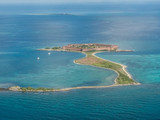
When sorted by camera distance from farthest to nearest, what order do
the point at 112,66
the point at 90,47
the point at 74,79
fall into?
the point at 90,47 → the point at 112,66 → the point at 74,79

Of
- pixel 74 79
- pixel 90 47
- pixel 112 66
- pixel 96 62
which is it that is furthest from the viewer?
pixel 90 47

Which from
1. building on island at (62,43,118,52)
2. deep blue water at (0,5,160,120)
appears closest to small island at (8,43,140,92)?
building on island at (62,43,118,52)

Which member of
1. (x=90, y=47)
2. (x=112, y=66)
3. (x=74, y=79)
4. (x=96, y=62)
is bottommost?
(x=74, y=79)

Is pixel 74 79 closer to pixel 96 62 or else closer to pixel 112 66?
pixel 112 66

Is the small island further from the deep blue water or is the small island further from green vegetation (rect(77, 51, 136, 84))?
the deep blue water

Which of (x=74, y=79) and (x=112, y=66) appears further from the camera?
(x=112, y=66)

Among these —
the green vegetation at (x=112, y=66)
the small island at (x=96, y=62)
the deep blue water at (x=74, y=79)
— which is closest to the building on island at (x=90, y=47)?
the small island at (x=96, y=62)

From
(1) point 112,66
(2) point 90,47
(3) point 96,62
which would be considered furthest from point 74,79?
(2) point 90,47

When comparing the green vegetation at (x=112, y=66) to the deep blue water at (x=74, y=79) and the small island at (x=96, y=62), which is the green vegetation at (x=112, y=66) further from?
the deep blue water at (x=74, y=79)

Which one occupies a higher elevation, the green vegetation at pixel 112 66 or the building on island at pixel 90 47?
the building on island at pixel 90 47

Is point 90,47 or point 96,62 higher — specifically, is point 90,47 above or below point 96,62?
above

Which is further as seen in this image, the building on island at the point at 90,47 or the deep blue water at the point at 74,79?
the building on island at the point at 90,47

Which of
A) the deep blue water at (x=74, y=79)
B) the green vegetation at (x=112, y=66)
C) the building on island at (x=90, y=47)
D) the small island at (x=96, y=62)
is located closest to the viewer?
the deep blue water at (x=74, y=79)
